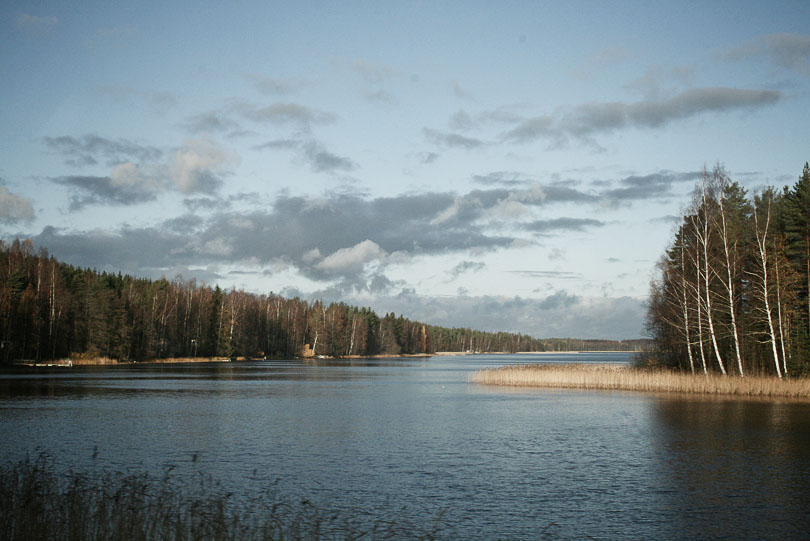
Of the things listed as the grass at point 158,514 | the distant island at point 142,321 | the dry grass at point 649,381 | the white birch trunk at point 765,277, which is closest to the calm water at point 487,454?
the grass at point 158,514

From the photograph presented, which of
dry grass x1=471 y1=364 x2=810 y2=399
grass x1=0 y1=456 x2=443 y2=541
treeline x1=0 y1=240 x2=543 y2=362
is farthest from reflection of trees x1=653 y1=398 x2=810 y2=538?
treeline x1=0 y1=240 x2=543 y2=362

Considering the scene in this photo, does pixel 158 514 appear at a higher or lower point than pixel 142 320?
lower

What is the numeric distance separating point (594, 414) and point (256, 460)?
62.9 ft

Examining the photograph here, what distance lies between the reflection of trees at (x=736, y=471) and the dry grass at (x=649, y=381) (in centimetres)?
679

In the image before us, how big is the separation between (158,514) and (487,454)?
1145 centimetres

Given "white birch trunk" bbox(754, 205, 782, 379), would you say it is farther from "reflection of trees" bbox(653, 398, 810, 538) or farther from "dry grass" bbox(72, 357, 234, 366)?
"dry grass" bbox(72, 357, 234, 366)

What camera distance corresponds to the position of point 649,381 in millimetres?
47469

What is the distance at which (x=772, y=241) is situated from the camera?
1656 inches

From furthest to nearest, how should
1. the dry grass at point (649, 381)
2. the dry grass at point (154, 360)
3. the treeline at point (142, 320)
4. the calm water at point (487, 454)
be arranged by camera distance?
the dry grass at point (154, 360), the treeline at point (142, 320), the dry grass at point (649, 381), the calm water at point (487, 454)

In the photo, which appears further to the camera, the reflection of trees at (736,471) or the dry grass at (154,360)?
the dry grass at (154,360)

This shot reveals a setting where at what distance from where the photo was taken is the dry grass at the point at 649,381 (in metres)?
38.7

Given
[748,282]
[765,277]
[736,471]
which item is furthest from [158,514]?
[748,282]

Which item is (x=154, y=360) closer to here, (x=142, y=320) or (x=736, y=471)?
(x=142, y=320)

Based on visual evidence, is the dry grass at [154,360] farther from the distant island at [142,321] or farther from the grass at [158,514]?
the grass at [158,514]
